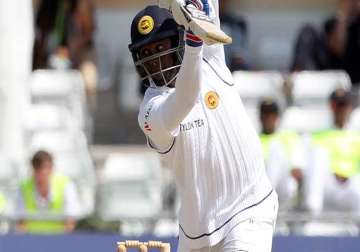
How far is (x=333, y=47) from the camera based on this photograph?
1120 cm

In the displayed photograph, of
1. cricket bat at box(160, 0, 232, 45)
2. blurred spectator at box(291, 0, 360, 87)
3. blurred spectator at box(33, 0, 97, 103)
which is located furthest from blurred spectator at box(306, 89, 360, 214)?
cricket bat at box(160, 0, 232, 45)

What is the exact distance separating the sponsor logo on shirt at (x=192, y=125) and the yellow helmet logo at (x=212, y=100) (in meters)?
0.07

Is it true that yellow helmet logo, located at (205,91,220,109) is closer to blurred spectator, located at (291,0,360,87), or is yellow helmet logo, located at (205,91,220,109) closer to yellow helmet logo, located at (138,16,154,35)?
yellow helmet logo, located at (138,16,154,35)

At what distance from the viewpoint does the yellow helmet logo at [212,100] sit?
5137 millimetres

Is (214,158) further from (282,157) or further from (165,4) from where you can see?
(282,157)

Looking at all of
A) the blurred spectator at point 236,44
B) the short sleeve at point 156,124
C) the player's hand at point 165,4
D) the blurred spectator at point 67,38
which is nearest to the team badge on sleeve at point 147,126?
the short sleeve at point 156,124

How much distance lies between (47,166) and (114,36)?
133 inches

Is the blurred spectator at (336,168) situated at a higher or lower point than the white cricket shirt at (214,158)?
lower

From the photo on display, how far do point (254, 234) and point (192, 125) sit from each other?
516 millimetres

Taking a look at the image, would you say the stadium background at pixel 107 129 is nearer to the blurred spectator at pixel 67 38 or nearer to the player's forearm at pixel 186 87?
the blurred spectator at pixel 67 38

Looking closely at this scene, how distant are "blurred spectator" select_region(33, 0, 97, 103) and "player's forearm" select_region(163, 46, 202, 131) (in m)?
6.41

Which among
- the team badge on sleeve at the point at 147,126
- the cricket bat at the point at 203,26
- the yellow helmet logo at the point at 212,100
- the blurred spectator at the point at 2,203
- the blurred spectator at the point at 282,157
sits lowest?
the blurred spectator at the point at 2,203

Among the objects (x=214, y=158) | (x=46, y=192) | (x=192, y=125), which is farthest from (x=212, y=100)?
(x=46, y=192)

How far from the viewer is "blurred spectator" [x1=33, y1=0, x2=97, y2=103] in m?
11.2
